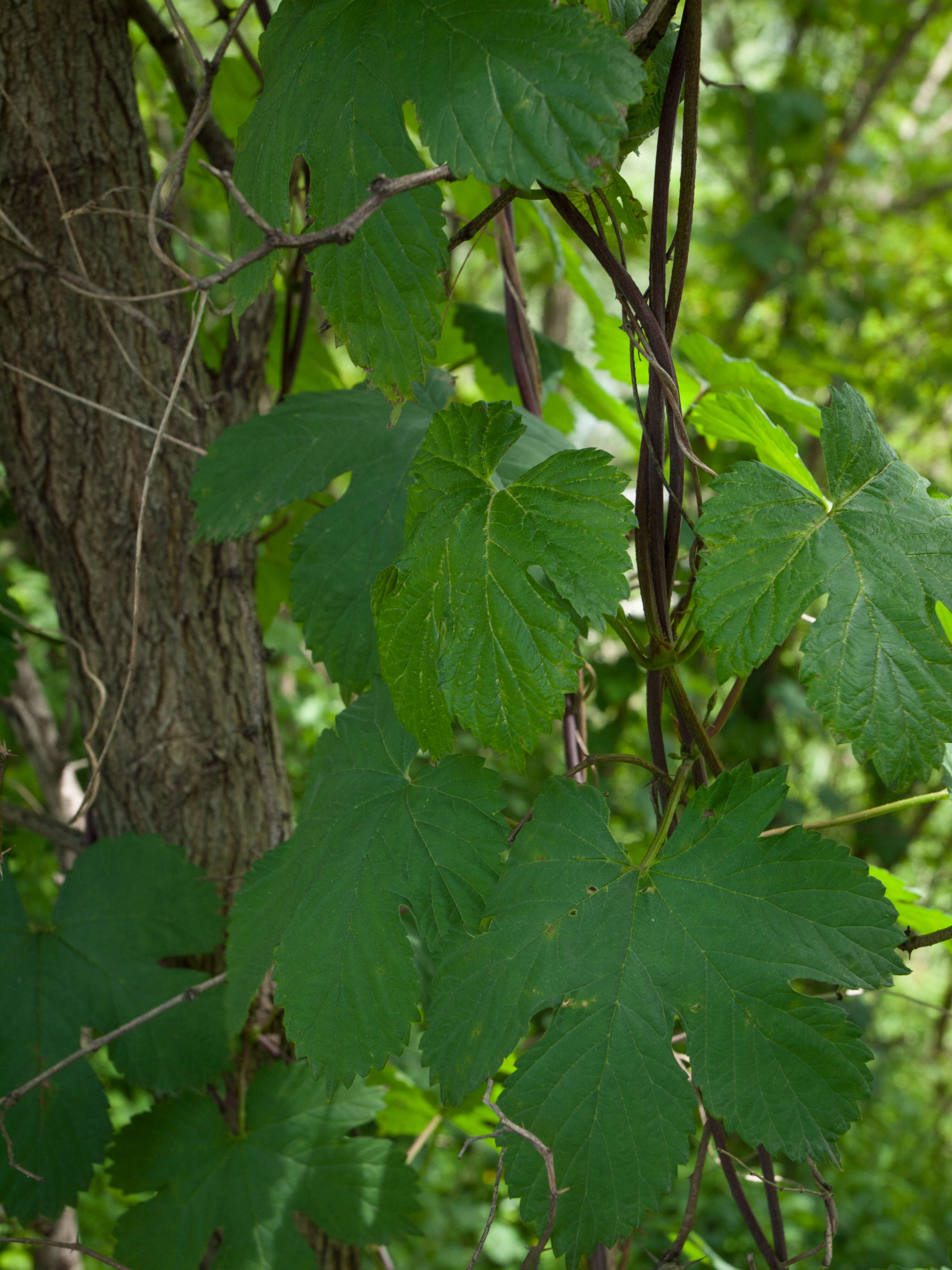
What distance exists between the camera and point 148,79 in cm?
213

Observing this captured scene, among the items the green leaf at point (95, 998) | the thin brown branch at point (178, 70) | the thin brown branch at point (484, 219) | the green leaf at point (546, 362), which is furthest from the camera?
the green leaf at point (546, 362)

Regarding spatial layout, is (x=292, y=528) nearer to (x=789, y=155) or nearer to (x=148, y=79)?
(x=148, y=79)

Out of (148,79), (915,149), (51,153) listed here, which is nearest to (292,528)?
(51,153)

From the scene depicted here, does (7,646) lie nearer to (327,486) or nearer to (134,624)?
(134,624)

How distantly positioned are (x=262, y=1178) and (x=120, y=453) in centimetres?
93

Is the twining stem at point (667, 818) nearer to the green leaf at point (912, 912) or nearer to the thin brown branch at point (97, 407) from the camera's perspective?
the green leaf at point (912, 912)

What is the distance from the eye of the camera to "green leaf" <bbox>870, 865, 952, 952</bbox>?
966 mm

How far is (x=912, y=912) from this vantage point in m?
0.97

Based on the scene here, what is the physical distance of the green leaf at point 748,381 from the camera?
43.3 inches

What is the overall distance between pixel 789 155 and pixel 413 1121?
4030mm

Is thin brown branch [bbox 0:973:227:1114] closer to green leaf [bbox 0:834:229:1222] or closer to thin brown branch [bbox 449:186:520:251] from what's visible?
green leaf [bbox 0:834:229:1222]

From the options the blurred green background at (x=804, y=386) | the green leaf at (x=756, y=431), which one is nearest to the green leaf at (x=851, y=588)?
the green leaf at (x=756, y=431)

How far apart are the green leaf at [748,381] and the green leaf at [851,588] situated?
1.25 ft

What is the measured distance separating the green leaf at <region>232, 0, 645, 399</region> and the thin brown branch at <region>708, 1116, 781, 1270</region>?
2.49 ft
